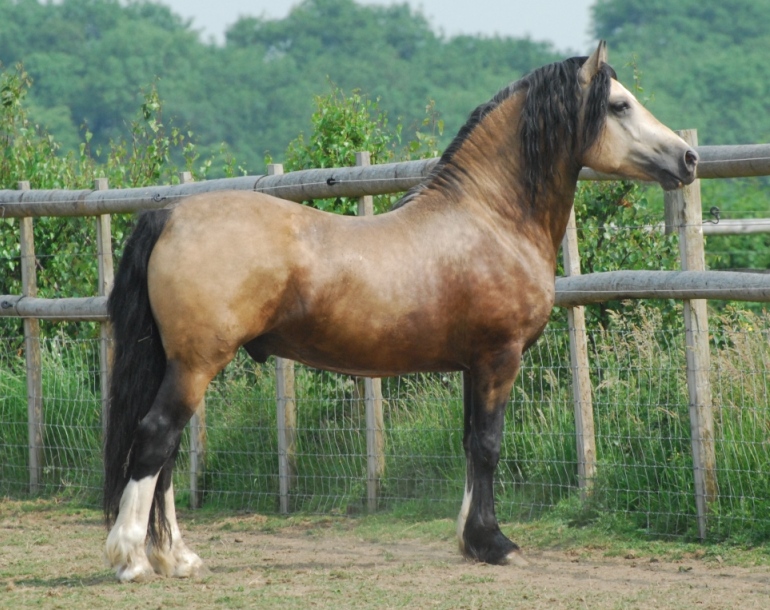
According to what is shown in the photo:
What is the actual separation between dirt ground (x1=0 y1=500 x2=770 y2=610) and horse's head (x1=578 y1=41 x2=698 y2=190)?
6.03 ft

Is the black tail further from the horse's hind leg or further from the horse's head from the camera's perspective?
the horse's head

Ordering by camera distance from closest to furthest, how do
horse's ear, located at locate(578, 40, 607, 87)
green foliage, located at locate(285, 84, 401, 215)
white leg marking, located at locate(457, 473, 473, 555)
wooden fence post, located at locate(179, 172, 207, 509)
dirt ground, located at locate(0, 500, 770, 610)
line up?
1. dirt ground, located at locate(0, 500, 770, 610)
2. horse's ear, located at locate(578, 40, 607, 87)
3. white leg marking, located at locate(457, 473, 473, 555)
4. wooden fence post, located at locate(179, 172, 207, 509)
5. green foliage, located at locate(285, 84, 401, 215)

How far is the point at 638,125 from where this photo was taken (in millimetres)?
5426

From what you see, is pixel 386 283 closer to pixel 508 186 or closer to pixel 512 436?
pixel 508 186

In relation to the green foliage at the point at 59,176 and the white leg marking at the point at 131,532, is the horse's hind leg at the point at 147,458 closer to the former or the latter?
the white leg marking at the point at 131,532

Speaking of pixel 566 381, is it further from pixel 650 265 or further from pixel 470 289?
pixel 470 289

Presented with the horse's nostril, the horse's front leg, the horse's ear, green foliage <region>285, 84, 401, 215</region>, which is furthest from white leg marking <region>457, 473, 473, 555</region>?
green foliage <region>285, 84, 401, 215</region>

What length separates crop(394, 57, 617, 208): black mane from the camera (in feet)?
17.6

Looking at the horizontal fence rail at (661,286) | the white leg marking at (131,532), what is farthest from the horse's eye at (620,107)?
the white leg marking at (131,532)

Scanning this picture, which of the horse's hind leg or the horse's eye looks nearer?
the horse's hind leg

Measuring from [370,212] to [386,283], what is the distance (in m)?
1.81

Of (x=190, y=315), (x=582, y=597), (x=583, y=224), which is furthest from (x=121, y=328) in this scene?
(x=583, y=224)

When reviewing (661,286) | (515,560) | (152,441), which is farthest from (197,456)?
(661,286)

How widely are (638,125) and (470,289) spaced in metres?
1.12
